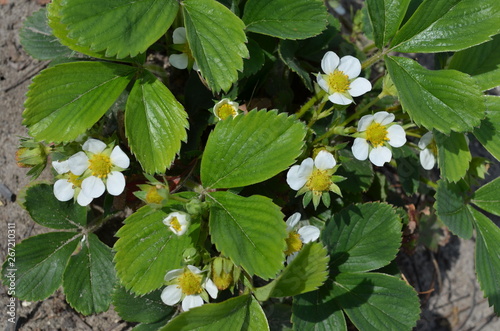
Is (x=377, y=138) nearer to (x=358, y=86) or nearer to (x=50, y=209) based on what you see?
(x=358, y=86)

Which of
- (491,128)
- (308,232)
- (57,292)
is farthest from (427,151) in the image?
(57,292)

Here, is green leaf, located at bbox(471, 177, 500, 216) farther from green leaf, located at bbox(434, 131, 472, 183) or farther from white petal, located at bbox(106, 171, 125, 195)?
white petal, located at bbox(106, 171, 125, 195)

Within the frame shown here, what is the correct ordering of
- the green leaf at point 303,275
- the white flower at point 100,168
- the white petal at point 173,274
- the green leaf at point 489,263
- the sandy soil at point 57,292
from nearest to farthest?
1. the green leaf at point 303,275
2. the white petal at point 173,274
3. the white flower at point 100,168
4. the green leaf at point 489,263
5. the sandy soil at point 57,292

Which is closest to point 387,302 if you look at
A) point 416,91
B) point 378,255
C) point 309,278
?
point 378,255

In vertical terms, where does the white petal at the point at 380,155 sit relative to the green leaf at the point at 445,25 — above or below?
below

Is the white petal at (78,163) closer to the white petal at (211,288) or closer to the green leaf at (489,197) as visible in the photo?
the white petal at (211,288)

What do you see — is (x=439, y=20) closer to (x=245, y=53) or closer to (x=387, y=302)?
(x=245, y=53)

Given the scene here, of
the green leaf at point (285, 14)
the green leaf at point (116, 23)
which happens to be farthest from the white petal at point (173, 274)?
the green leaf at point (285, 14)
